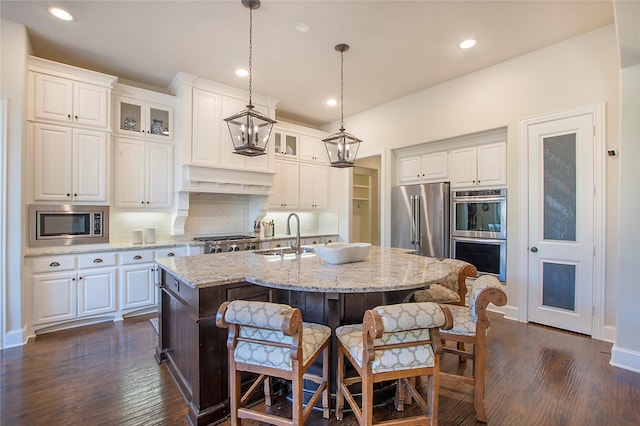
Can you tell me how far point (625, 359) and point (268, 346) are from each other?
315 cm

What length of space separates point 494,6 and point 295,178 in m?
3.85

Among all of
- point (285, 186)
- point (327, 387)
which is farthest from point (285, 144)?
point (327, 387)

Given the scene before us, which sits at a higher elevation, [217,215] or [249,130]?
[249,130]

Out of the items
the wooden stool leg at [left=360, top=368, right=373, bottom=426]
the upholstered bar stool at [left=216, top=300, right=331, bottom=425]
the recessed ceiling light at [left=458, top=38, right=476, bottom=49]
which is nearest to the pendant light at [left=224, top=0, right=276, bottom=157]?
the upholstered bar stool at [left=216, top=300, right=331, bottom=425]

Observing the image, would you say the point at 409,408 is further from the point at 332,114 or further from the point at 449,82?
the point at 332,114

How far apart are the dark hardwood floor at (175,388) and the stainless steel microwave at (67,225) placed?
109 cm

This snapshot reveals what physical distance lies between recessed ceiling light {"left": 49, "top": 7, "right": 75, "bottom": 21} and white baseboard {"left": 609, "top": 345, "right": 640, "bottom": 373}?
595 cm

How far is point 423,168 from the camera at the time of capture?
4.77m

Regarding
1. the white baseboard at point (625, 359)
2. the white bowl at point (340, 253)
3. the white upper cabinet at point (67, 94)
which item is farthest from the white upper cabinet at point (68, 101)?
the white baseboard at point (625, 359)

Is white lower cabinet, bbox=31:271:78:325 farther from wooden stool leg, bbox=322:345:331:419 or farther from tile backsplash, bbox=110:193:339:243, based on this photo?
wooden stool leg, bbox=322:345:331:419

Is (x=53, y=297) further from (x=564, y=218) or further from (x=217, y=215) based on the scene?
(x=564, y=218)

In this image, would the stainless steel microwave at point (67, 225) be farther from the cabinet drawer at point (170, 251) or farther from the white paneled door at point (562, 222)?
the white paneled door at point (562, 222)

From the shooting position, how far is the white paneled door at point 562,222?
318 cm

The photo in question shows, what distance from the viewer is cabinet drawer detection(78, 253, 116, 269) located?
11.3 ft
